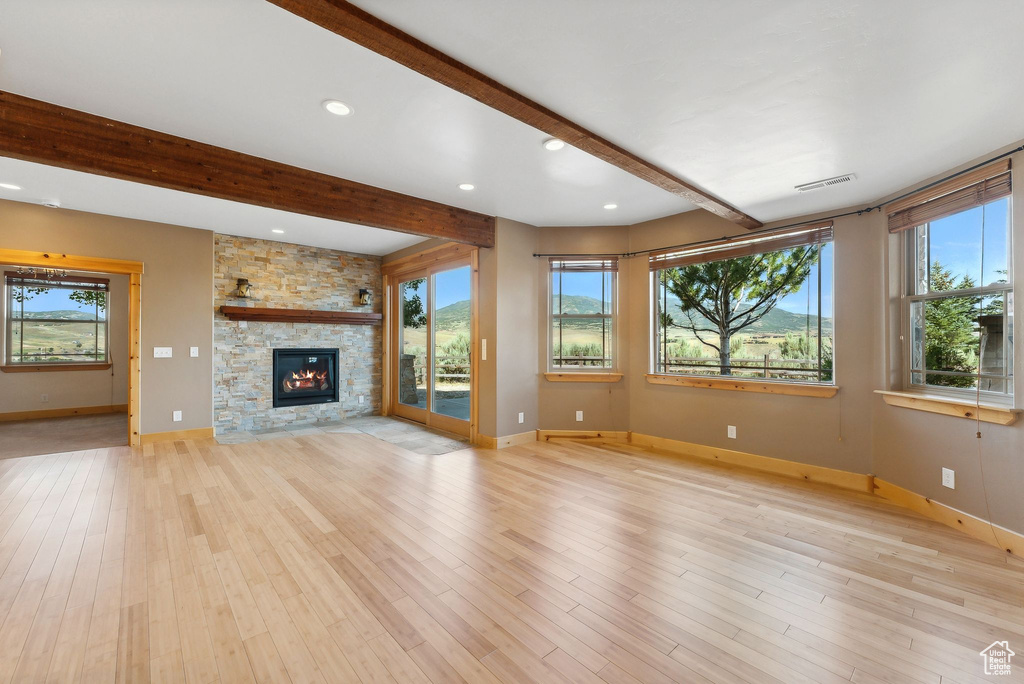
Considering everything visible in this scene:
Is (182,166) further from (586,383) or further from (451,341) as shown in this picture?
(586,383)

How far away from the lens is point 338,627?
1859mm

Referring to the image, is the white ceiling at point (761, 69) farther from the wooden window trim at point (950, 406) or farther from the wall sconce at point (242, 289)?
the wall sconce at point (242, 289)

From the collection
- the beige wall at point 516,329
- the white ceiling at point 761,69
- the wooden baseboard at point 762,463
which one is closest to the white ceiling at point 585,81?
the white ceiling at point 761,69

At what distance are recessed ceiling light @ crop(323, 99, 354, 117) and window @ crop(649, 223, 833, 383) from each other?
3.70m

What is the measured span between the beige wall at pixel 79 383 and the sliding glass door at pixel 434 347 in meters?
5.05

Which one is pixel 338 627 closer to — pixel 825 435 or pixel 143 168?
pixel 143 168

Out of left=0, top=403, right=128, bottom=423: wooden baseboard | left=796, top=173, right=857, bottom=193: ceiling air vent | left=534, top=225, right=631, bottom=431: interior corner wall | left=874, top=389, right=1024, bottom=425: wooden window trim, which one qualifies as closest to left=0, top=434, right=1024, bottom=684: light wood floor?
left=874, top=389, right=1024, bottom=425: wooden window trim

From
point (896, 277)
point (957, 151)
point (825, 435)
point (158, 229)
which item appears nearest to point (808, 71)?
point (957, 151)

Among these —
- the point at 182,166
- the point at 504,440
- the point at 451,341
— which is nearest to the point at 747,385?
the point at 504,440

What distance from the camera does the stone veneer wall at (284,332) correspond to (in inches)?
231

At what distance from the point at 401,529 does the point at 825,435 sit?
3.83m

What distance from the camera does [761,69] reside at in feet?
6.46

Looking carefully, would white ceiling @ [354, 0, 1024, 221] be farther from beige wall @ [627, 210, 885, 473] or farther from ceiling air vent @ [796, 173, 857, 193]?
beige wall @ [627, 210, 885, 473]

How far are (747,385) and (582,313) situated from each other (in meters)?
2.05
